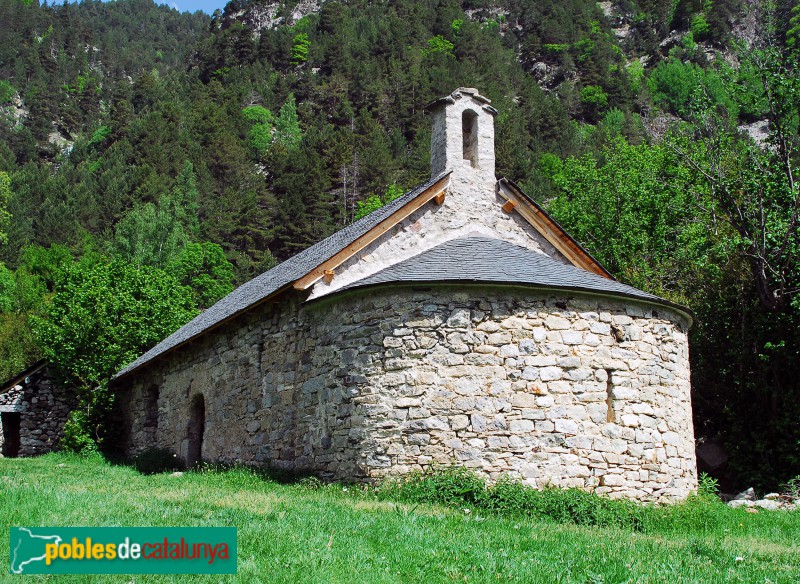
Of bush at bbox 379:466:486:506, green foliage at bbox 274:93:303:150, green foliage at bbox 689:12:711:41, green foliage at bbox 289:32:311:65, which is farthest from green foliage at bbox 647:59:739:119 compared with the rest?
bush at bbox 379:466:486:506

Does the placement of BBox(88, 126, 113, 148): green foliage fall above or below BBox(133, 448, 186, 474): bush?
above

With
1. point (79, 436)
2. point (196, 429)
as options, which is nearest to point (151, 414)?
point (79, 436)

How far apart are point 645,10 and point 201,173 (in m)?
77.4

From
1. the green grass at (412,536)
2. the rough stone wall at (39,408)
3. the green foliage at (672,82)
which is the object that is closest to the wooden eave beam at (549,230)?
the green grass at (412,536)

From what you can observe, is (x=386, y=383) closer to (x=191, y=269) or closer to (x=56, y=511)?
(x=56, y=511)

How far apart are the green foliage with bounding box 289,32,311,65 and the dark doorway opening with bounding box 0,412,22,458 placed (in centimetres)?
7826

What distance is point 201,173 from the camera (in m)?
63.2

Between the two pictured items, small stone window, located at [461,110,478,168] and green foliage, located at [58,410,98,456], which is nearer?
small stone window, located at [461,110,478,168]

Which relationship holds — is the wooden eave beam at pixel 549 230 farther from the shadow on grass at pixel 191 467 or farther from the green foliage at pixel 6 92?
the green foliage at pixel 6 92

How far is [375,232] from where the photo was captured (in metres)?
13.9

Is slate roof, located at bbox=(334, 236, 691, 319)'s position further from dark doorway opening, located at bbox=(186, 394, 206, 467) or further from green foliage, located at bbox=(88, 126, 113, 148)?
green foliage, located at bbox=(88, 126, 113, 148)

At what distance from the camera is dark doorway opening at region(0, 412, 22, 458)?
2458cm

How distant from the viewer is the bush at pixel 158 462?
17.1 metres

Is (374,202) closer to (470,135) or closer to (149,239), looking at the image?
(149,239)
